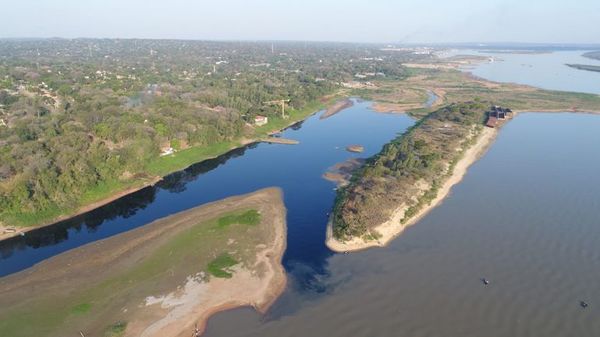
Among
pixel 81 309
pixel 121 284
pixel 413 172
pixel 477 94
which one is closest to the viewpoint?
pixel 81 309

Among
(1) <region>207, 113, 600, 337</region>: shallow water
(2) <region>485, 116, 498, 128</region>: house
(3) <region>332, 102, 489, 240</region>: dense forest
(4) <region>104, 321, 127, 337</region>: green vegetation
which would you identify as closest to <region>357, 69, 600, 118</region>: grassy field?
(2) <region>485, 116, 498, 128</region>: house

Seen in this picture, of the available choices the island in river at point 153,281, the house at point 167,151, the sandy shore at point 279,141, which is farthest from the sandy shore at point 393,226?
the house at point 167,151

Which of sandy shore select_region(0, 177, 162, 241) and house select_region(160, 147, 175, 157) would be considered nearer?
sandy shore select_region(0, 177, 162, 241)

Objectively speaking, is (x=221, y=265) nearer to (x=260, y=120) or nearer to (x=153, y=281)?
(x=153, y=281)

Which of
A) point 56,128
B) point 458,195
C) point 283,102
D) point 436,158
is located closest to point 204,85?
point 283,102

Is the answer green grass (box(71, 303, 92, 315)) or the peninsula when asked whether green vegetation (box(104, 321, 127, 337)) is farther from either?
the peninsula

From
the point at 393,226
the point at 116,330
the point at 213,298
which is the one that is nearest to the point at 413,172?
the point at 393,226
